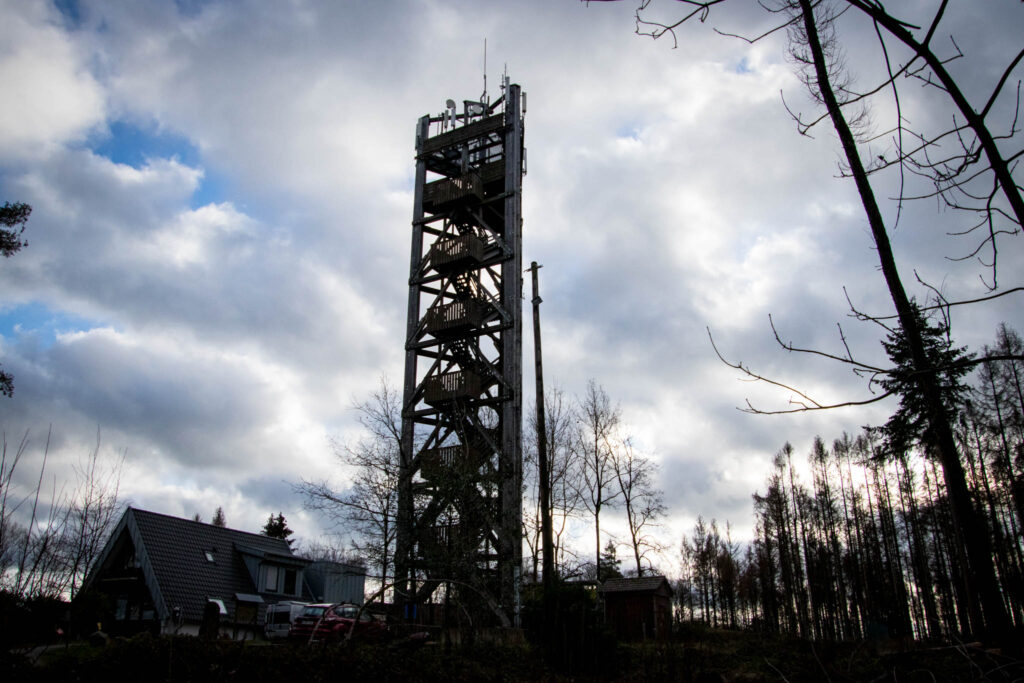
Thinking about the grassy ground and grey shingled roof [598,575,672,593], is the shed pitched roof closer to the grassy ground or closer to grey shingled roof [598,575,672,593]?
grey shingled roof [598,575,672,593]

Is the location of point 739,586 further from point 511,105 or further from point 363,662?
point 363,662

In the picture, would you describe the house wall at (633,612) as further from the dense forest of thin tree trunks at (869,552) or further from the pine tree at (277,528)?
the pine tree at (277,528)

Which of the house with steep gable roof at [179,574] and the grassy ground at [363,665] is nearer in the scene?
the grassy ground at [363,665]

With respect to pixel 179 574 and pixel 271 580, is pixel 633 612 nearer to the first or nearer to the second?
pixel 271 580

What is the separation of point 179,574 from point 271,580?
491 cm

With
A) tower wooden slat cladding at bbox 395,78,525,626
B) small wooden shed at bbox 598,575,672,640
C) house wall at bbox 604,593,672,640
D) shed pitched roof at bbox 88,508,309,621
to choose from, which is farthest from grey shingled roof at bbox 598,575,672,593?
shed pitched roof at bbox 88,508,309,621

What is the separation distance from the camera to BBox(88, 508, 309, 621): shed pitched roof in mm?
24484

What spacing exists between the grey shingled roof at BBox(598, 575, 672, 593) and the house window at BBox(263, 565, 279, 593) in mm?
13769

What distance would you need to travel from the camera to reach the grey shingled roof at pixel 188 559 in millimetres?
24484

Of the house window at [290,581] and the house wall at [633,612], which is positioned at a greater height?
the house window at [290,581]

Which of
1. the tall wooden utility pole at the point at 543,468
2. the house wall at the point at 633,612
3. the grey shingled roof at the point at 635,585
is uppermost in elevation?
the tall wooden utility pole at the point at 543,468

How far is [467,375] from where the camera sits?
21.1m

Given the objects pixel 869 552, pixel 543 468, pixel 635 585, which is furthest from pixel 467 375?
pixel 869 552

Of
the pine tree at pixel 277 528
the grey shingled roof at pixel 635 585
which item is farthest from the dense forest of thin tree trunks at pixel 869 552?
the pine tree at pixel 277 528
